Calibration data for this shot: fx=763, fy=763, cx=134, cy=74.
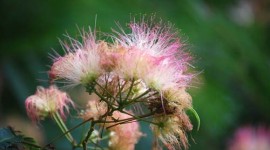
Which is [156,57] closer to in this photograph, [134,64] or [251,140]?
[134,64]

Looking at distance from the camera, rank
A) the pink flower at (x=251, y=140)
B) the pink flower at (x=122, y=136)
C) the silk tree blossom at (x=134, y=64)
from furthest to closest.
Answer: the pink flower at (x=251, y=140), the pink flower at (x=122, y=136), the silk tree blossom at (x=134, y=64)

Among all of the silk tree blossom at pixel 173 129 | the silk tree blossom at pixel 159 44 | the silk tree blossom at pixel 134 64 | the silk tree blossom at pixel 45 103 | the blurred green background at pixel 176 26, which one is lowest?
the silk tree blossom at pixel 173 129

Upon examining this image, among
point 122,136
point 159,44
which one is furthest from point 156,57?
point 122,136

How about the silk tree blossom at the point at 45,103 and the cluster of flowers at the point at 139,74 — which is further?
the silk tree blossom at the point at 45,103

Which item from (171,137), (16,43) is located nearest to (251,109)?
(16,43)

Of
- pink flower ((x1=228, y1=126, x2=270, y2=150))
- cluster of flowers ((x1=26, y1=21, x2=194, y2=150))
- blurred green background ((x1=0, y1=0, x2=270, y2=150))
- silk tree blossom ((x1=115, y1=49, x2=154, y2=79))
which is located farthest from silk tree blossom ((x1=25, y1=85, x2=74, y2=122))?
pink flower ((x1=228, y1=126, x2=270, y2=150))

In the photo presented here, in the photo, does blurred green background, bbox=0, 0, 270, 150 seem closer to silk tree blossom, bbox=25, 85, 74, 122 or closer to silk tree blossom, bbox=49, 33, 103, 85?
silk tree blossom, bbox=25, 85, 74, 122

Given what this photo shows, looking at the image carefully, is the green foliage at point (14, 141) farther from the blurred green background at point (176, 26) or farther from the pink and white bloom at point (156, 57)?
the blurred green background at point (176, 26)

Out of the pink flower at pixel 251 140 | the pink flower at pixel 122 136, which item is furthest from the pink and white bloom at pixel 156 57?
the pink flower at pixel 251 140
